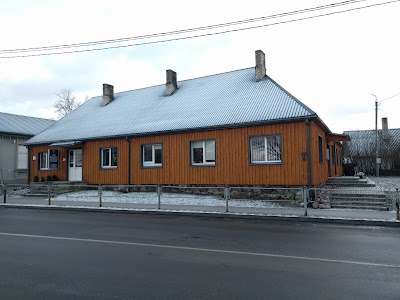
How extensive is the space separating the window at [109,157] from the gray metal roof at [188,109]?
41.6 inches

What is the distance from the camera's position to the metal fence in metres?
13.5

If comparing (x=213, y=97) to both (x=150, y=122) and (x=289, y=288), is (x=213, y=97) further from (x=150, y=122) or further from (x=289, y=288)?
(x=289, y=288)

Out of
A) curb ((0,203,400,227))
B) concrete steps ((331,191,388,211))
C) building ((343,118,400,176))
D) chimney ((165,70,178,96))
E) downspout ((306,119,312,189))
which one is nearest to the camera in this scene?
curb ((0,203,400,227))

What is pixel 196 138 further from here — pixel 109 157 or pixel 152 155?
pixel 109 157

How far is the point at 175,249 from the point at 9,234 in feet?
16.3

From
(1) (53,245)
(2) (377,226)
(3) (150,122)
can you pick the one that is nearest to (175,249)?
(1) (53,245)

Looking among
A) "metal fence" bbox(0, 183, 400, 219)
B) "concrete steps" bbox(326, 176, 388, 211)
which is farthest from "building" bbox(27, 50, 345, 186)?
"concrete steps" bbox(326, 176, 388, 211)

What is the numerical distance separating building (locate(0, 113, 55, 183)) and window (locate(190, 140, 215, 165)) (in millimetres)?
15952

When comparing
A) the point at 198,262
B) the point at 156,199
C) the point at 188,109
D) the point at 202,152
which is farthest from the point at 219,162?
the point at 198,262

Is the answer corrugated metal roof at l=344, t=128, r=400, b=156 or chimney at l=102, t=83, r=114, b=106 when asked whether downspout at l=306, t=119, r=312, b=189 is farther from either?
corrugated metal roof at l=344, t=128, r=400, b=156

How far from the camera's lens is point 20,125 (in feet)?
104

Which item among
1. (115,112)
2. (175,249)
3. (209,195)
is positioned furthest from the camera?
(115,112)

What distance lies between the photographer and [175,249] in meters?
7.63

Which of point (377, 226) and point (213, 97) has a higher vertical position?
point (213, 97)
